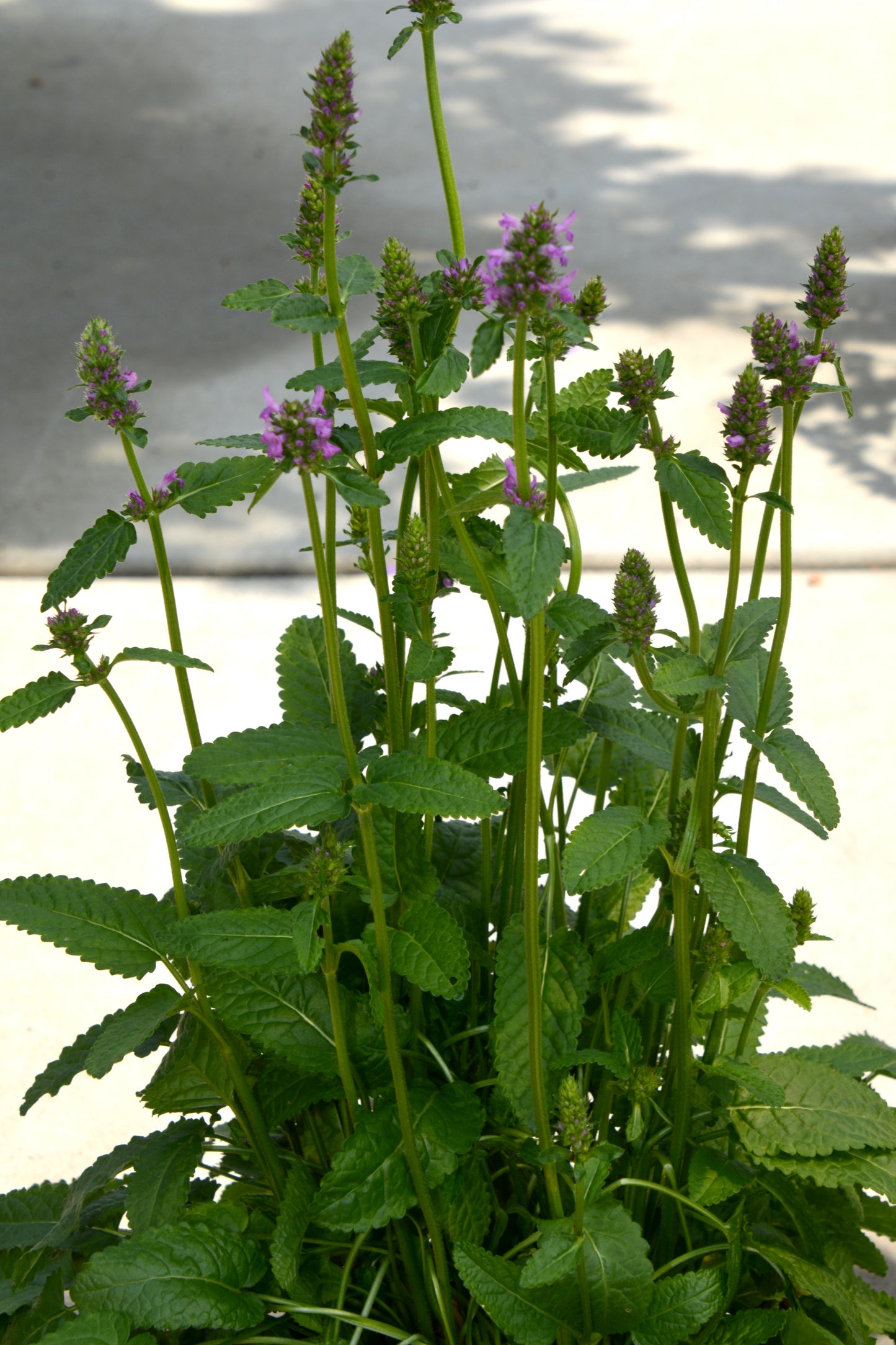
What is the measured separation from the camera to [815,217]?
3252 mm

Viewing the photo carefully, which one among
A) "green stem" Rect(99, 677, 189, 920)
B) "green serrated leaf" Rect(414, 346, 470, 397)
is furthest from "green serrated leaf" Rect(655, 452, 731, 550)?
"green stem" Rect(99, 677, 189, 920)

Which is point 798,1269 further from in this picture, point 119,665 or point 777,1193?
point 119,665

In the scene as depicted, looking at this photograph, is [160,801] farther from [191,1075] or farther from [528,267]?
[528,267]

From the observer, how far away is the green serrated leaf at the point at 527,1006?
755mm

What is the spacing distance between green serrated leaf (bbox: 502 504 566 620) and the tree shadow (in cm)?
172

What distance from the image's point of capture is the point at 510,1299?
0.75 m

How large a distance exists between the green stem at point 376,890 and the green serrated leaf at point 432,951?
1cm

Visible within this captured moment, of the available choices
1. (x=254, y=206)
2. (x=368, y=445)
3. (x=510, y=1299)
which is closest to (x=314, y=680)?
(x=368, y=445)

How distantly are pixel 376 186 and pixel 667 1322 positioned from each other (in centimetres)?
297

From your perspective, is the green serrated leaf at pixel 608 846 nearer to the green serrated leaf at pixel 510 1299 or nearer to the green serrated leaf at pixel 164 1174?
the green serrated leaf at pixel 510 1299

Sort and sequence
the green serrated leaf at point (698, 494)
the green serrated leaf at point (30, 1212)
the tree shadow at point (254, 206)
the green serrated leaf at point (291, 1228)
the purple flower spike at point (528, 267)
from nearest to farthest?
the purple flower spike at point (528, 267), the green serrated leaf at point (698, 494), the green serrated leaf at point (291, 1228), the green serrated leaf at point (30, 1212), the tree shadow at point (254, 206)

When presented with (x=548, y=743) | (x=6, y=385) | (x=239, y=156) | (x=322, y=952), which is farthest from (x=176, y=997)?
(x=239, y=156)

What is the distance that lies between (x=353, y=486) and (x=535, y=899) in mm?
218

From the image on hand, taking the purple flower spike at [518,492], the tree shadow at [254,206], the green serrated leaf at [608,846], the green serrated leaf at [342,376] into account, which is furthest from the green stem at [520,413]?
the tree shadow at [254,206]
